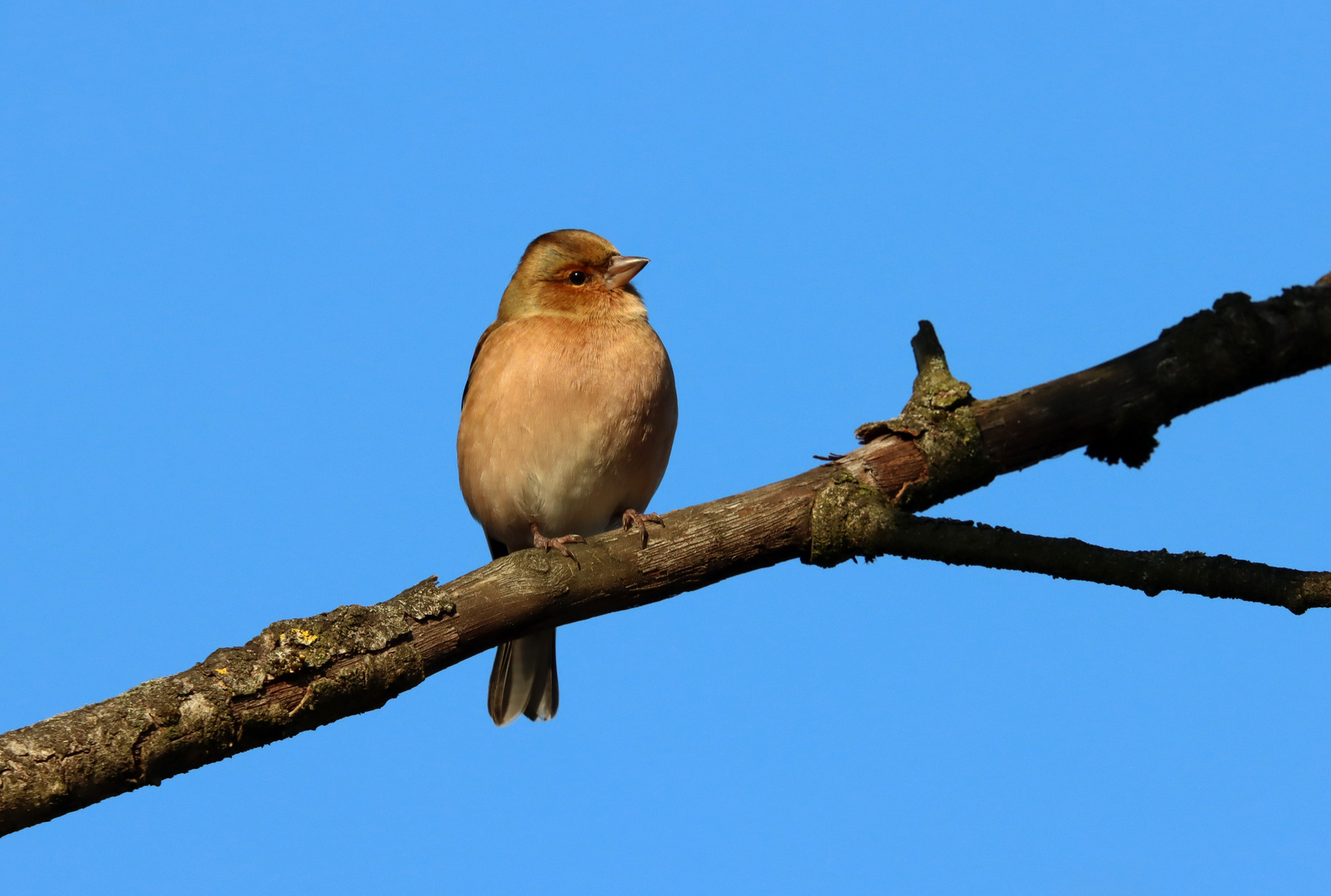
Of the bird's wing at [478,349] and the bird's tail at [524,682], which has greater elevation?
the bird's wing at [478,349]

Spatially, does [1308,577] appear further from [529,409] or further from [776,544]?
[529,409]

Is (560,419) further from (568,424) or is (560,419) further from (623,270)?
(623,270)

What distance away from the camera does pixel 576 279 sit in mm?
6855

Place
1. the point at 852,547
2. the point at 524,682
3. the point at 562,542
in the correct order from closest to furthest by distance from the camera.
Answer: the point at 852,547 → the point at 562,542 → the point at 524,682

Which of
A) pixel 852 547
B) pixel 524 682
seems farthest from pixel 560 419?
pixel 852 547

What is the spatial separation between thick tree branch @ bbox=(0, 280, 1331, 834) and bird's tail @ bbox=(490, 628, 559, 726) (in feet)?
6.64

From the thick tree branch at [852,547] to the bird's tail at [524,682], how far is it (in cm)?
202

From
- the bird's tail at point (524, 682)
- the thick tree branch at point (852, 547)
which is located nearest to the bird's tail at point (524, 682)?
the bird's tail at point (524, 682)

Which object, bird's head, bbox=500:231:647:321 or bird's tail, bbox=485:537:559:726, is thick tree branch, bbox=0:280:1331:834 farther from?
bird's head, bbox=500:231:647:321

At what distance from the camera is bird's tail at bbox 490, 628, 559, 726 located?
662cm

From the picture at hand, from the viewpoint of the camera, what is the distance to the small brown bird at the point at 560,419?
19.8 feet

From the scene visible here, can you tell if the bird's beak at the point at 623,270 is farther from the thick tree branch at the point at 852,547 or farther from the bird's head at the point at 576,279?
the thick tree branch at the point at 852,547

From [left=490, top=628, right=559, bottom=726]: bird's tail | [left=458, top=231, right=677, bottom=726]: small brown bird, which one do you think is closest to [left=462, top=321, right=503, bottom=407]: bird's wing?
[left=458, top=231, right=677, bottom=726]: small brown bird

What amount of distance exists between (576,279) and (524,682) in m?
2.53
